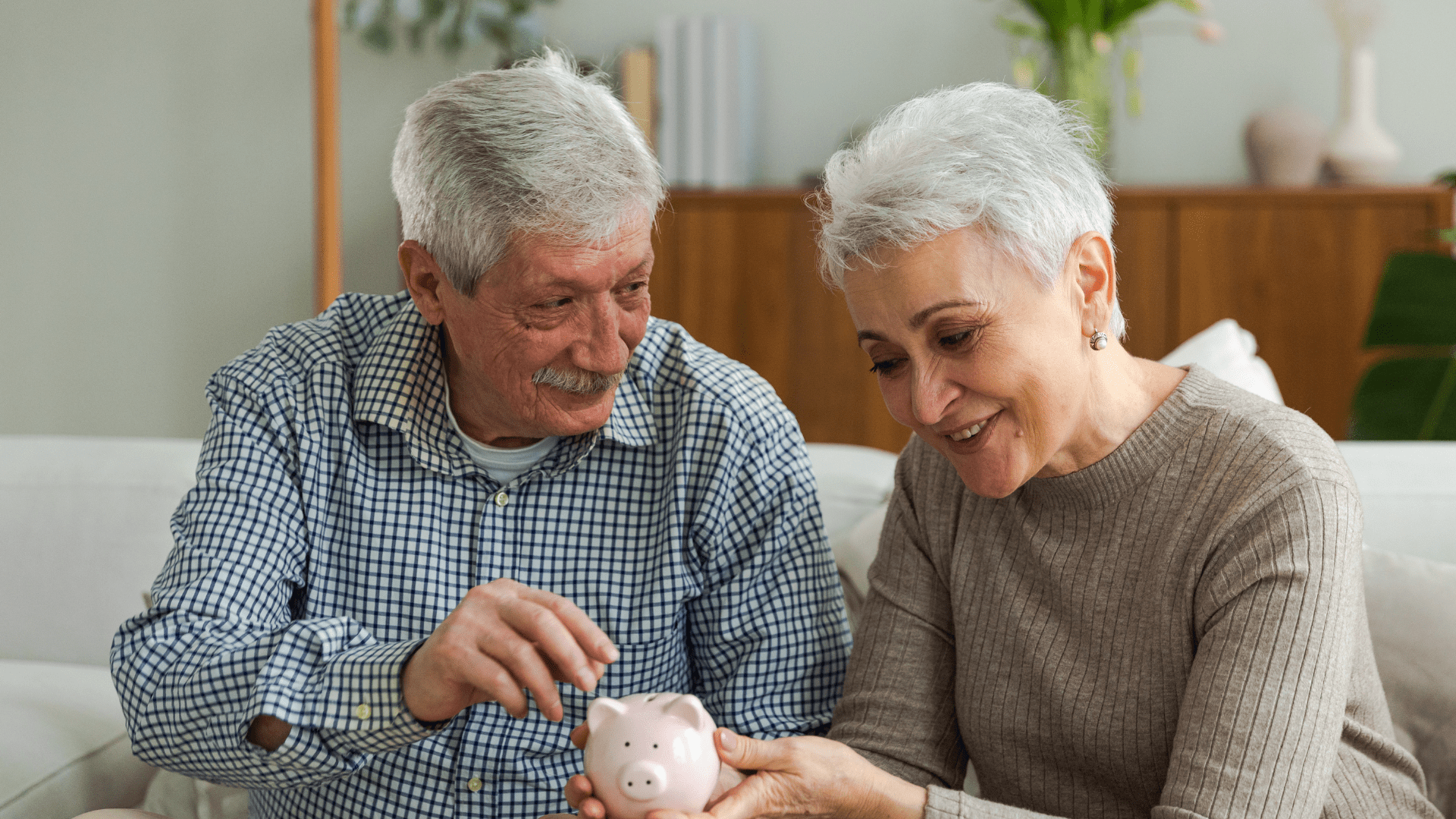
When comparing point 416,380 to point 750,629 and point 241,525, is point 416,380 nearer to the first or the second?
point 241,525

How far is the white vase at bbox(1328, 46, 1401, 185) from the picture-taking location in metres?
3.07

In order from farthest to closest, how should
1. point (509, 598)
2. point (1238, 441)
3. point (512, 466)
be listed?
point (512, 466)
point (1238, 441)
point (509, 598)

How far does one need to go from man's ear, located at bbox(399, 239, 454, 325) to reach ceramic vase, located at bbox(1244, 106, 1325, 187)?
2.59m

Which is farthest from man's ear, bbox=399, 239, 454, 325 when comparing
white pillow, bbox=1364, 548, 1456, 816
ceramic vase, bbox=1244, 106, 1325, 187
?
ceramic vase, bbox=1244, 106, 1325, 187

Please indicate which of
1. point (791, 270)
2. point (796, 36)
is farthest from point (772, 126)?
point (791, 270)

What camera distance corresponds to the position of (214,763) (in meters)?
1.07

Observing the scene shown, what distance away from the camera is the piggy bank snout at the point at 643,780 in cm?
89

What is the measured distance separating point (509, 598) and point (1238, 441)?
2.04ft

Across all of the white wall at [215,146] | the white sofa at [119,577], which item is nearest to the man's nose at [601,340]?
the white sofa at [119,577]

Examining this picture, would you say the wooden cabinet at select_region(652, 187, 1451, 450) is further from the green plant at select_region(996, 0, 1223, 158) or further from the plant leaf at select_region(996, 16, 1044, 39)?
the plant leaf at select_region(996, 16, 1044, 39)

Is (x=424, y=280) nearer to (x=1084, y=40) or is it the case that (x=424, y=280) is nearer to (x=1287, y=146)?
(x=1084, y=40)

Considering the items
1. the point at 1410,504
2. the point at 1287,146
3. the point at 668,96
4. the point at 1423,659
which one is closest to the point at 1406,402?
the point at 1287,146

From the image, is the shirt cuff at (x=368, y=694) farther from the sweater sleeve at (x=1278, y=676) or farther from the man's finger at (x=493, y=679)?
the sweater sleeve at (x=1278, y=676)

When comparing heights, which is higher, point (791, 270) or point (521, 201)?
point (521, 201)
